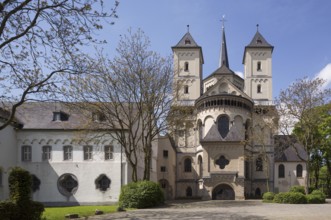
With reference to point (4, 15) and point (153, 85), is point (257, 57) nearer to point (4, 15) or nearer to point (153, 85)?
point (153, 85)

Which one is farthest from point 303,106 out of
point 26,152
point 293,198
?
point 26,152

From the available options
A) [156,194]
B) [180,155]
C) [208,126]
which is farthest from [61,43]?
[180,155]

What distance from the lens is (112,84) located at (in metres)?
29.0

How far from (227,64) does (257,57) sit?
314 inches

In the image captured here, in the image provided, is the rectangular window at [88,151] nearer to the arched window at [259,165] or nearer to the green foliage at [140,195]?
the green foliage at [140,195]

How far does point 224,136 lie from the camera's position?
5078 centimetres

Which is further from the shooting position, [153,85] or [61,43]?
[153,85]

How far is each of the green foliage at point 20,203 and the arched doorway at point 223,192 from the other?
1225 inches

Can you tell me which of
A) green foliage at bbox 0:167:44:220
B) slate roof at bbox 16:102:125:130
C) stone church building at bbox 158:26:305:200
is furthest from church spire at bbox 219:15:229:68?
green foliage at bbox 0:167:44:220

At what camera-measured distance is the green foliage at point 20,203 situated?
15806 millimetres

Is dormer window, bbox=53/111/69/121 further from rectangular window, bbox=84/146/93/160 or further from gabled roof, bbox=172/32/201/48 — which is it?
gabled roof, bbox=172/32/201/48

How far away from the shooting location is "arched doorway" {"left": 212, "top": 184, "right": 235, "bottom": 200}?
4572 centimetres

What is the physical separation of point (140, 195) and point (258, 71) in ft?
135

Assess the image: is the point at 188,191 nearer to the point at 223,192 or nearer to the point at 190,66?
the point at 223,192
